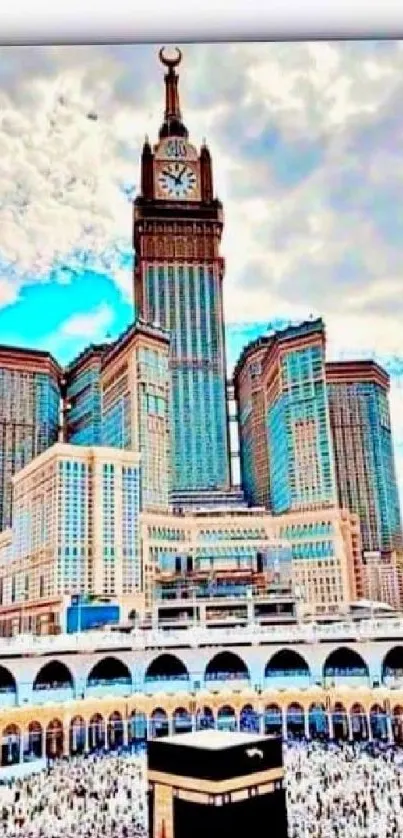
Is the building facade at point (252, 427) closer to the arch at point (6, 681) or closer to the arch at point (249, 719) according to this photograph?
the arch at point (249, 719)

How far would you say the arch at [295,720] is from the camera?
164 inches

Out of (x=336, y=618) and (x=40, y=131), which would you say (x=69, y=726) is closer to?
(x=336, y=618)

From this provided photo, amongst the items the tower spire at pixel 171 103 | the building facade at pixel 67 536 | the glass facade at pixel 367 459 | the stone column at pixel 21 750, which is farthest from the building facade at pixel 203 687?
the tower spire at pixel 171 103

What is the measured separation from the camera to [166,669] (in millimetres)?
4422

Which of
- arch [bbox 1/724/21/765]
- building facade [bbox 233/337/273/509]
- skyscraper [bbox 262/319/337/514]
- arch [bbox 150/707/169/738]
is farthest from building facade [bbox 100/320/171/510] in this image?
arch [bbox 1/724/21/765]


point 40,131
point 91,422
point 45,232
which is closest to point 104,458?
point 91,422

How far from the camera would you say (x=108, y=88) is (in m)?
3.97

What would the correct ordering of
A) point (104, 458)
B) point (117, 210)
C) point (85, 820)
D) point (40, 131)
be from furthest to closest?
point (104, 458)
point (117, 210)
point (40, 131)
point (85, 820)

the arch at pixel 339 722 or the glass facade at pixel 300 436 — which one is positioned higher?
the glass facade at pixel 300 436

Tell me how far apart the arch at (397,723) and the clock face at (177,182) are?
9.86 ft

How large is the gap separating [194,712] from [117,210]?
2648mm

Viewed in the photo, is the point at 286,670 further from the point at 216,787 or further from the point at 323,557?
the point at 216,787

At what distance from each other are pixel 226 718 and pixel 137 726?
480mm

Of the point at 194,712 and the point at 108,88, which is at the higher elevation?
the point at 108,88
